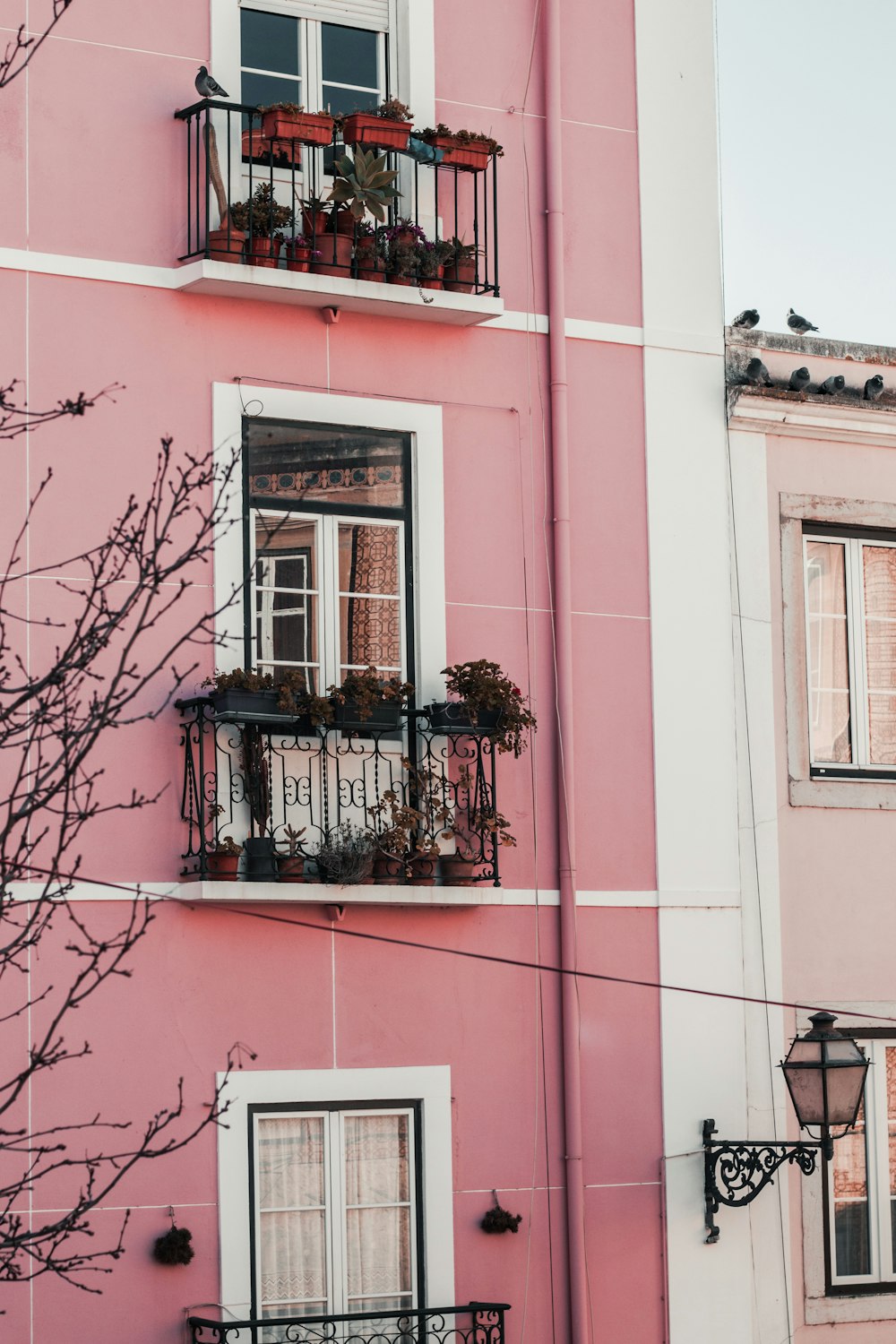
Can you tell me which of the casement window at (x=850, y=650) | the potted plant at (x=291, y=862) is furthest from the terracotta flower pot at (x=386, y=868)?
the casement window at (x=850, y=650)

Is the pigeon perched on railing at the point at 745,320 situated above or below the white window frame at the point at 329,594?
above

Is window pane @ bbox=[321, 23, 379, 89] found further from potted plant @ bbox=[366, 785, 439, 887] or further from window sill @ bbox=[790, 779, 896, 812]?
window sill @ bbox=[790, 779, 896, 812]

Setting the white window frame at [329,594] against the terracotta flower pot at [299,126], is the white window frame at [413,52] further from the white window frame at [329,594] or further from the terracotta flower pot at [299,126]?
the white window frame at [329,594]

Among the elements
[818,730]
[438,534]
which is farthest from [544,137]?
[818,730]

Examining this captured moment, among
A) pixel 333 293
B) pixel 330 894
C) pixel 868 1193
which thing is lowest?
pixel 868 1193

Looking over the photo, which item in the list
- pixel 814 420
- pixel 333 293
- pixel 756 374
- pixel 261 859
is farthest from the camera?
pixel 814 420

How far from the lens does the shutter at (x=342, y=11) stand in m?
11.9

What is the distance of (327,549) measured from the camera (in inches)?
448

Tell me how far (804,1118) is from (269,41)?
21.9 ft

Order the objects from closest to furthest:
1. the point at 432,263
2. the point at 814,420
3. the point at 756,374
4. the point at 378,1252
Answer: the point at 378,1252 < the point at 432,263 < the point at 756,374 < the point at 814,420

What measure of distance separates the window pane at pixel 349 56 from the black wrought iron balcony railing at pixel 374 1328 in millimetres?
6837

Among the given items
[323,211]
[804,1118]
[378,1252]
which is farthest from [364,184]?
[378,1252]

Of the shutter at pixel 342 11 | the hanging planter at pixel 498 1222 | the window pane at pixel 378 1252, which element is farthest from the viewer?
the shutter at pixel 342 11

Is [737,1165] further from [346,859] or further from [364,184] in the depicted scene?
[364,184]
